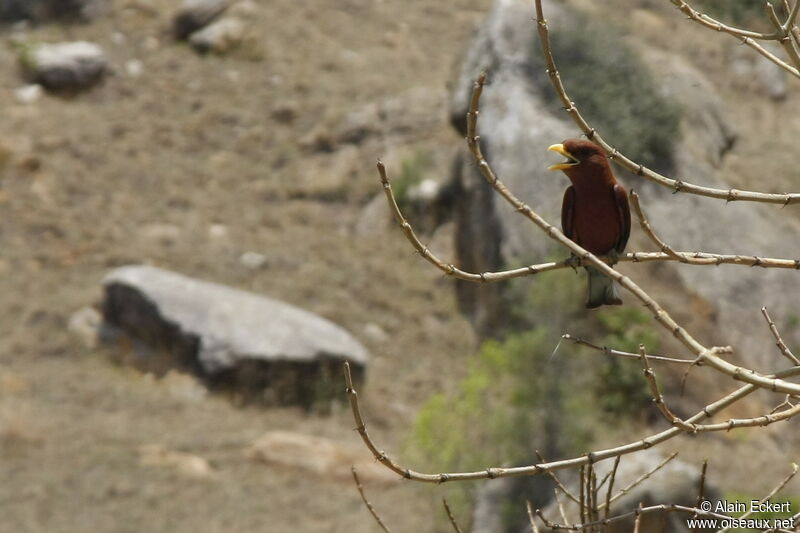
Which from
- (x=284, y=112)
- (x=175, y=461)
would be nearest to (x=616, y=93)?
(x=284, y=112)

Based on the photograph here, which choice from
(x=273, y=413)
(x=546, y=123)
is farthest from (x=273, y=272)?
(x=546, y=123)

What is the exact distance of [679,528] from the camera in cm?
706

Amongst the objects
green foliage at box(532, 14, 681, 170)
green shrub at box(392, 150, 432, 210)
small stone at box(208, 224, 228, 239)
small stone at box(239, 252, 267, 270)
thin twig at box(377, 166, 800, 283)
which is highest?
thin twig at box(377, 166, 800, 283)

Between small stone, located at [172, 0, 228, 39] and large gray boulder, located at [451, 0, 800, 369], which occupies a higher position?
large gray boulder, located at [451, 0, 800, 369]

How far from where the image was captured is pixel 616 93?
39.8 feet

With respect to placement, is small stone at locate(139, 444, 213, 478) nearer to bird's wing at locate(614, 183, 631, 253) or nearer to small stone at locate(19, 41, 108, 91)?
bird's wing at locate(614, 183, 631, 253)

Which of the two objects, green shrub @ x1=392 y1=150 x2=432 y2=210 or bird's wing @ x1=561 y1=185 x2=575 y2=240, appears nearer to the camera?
bird's wing @ x1=561 y1=185 x2=575 y2=240

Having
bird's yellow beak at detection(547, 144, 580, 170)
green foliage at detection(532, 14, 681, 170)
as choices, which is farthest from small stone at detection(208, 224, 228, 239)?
bird's yellow beak at detection(547, 144, 580, 170)

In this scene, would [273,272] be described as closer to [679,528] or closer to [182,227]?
[182,227]

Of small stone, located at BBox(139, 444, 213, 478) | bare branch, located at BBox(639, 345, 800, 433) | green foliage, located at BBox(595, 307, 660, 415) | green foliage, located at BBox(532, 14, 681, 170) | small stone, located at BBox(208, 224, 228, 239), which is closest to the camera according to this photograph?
bare branch, located at BBox(639, 345, 800, 433)

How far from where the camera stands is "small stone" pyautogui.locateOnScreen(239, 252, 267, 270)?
13086mm

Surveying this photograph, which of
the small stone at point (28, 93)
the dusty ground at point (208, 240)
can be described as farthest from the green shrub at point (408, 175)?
the small stone at point (28, 93)

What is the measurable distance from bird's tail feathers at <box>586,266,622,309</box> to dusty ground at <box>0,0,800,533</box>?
6.03 meters

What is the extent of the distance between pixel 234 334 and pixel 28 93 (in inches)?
267
